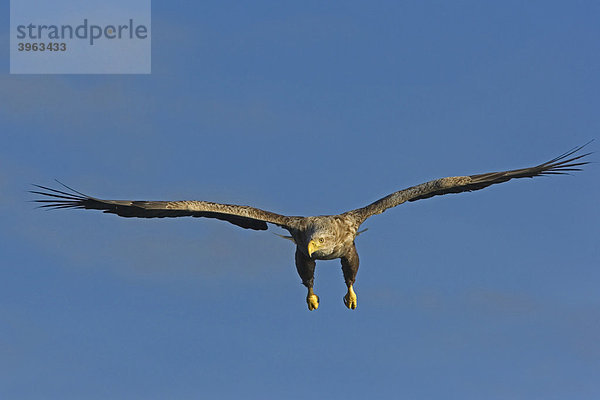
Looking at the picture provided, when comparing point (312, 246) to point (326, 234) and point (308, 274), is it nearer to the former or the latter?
point (326, 234)

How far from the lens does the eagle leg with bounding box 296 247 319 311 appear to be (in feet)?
130

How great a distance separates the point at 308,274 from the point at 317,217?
4.99ft

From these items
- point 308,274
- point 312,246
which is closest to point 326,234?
point 312,246

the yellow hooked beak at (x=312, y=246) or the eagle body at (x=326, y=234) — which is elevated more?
the eagle body at (x=326, y=234)

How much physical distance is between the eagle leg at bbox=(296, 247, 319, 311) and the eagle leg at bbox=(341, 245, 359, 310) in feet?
2.24

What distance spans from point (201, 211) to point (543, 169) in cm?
777

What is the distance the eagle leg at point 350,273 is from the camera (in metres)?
39.5

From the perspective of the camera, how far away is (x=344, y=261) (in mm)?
39656

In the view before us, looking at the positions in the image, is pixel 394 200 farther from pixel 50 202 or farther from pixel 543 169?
pixel 50 202

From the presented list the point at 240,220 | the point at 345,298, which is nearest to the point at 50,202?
the point at 240,220

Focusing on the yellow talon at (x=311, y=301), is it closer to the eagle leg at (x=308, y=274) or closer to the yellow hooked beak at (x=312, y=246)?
the eagle leg at (x=308, y=274)

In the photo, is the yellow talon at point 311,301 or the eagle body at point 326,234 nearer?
the eagle body at point 326,234

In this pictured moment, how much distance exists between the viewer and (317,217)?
38969 millimetres

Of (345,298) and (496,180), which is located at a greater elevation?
(496,180)
